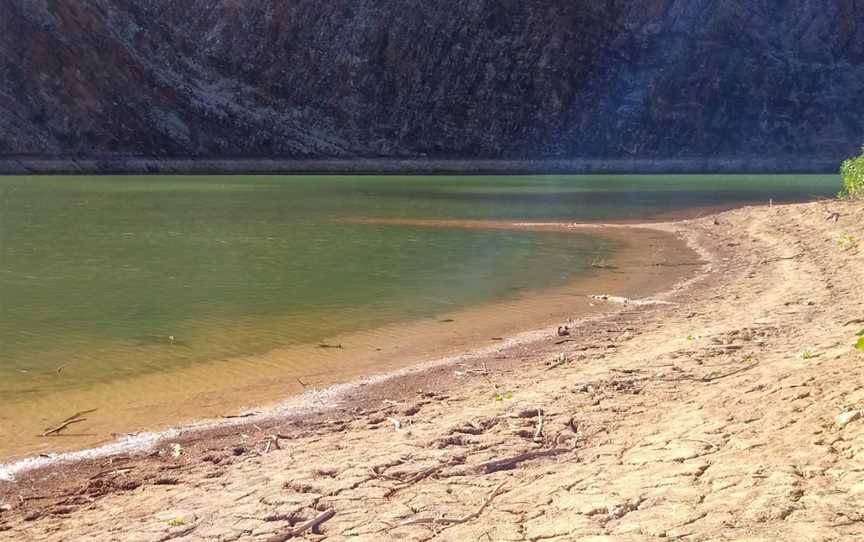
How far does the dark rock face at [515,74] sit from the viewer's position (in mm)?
86500

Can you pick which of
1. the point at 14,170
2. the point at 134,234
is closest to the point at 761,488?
the point at 134,234

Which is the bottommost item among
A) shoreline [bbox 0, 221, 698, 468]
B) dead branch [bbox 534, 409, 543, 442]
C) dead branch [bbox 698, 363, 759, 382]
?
shoreline [bbox 0, 221, 698, 468]

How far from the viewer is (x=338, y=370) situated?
10250 millimetres

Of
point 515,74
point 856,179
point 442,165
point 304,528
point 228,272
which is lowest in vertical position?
point 442,165

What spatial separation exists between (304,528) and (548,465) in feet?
5.45

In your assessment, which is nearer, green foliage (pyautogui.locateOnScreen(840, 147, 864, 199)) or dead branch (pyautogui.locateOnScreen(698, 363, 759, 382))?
dead branch (pyautogui.locateOnScreen(698, 363, 759, 382))

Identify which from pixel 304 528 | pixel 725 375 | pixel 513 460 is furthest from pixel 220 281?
pixel 304 528

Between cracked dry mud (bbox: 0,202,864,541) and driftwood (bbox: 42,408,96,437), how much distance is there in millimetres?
1017

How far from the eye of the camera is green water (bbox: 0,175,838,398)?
38.1ft

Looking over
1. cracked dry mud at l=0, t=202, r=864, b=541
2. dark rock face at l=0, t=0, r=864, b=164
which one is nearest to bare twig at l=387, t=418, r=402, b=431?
cracked dry mud at l=0, t=202, r=864, b=541

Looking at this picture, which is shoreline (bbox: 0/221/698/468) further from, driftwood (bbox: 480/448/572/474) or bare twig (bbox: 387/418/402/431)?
driftwood (bbox: 480/448/572/474)

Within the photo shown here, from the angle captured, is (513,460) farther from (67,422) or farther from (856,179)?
(856,179)

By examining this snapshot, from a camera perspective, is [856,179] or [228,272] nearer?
[228,272]

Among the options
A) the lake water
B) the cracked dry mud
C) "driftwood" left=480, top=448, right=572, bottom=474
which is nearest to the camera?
the cracked dry mud
